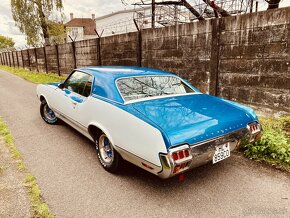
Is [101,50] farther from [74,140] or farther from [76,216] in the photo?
[76,216]

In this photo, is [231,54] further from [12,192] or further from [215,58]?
[12,192]

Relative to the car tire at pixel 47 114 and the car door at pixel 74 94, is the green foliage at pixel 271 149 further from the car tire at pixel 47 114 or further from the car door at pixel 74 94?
the car tire at pixel 47 114

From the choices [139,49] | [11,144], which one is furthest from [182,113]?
[139,49]

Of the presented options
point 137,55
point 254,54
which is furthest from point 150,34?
point 254,54

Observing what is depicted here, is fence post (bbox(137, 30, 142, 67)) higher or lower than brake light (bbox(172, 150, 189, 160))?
higher

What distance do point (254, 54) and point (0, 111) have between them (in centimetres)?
697

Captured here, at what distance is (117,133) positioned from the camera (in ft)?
9.02

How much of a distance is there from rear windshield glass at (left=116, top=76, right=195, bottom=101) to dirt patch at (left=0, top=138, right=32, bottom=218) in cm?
171

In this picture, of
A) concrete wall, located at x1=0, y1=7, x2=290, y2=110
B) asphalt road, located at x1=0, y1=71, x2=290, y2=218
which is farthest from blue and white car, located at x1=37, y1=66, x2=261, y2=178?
concrete wall, located at x1=0, y1=7, x2=290, y2=110

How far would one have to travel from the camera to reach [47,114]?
5.33 m

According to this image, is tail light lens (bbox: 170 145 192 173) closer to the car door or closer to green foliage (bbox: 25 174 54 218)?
green foliage (bbox: 25 174 54 218)

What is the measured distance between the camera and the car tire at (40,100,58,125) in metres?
5.17

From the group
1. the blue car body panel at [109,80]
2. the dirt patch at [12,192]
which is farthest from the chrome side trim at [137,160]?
the dirt patch at [12,192]

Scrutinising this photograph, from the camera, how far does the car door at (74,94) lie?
366 centimetres
